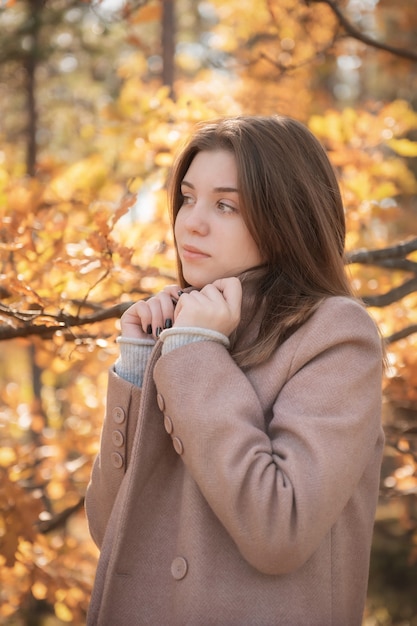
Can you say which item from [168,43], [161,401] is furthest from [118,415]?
[168,43]

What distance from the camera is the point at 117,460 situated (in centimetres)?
177

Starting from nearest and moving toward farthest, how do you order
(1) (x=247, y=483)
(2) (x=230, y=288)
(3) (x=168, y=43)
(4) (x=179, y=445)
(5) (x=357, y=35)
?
(1) (x=247, y=483) < (4) (x=179, y=445) < (2) (x=230, y=288) < (5) (x=357, y=35) < (3) (x=168, y=43)

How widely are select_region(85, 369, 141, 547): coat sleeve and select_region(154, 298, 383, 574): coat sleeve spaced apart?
→ 18cm

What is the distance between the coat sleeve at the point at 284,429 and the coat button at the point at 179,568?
0.52 feet

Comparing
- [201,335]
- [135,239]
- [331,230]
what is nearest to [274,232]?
[331,230]

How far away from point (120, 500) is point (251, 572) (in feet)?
1.18

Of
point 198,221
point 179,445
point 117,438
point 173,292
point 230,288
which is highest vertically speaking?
point 198,221

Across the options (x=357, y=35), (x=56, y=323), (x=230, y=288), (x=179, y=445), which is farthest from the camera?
(x=357, y=35)

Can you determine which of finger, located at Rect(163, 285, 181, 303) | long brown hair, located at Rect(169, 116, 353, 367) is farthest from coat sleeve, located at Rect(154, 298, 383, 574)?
finger, located at Rect(163, 285, 181, 303)

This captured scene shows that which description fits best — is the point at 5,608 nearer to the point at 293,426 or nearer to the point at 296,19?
the point at 293,426

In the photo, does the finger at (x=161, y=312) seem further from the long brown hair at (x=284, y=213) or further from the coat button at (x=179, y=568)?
the coat button at (x=179, y=568)

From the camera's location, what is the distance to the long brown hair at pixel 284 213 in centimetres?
172

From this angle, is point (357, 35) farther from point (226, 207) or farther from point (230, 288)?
point (230, 288)

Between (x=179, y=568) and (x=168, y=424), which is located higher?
(x=168, y=424)
